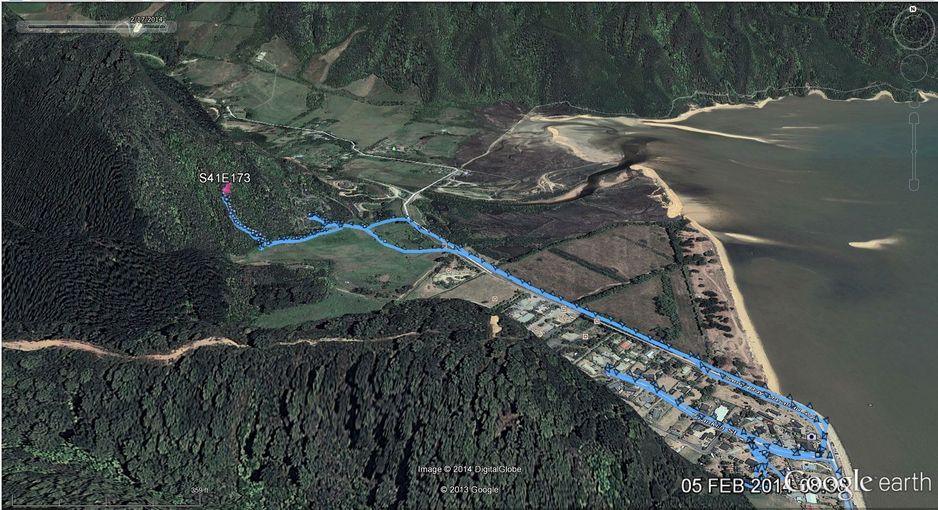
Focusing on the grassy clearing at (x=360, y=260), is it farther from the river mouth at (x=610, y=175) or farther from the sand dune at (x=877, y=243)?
the sand dune at (x=877, y=243)

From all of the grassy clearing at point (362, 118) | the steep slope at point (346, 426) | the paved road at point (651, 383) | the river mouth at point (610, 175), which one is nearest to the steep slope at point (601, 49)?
the grassy clearing at point (362, 118)

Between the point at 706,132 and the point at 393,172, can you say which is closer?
the point at 393,172

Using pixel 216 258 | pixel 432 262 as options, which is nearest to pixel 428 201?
pixel 432 262

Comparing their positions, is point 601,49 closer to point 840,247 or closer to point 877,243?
point 840,247

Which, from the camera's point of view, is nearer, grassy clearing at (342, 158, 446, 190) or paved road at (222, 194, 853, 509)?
Answer: paved road at (222, 194, 853, 509)

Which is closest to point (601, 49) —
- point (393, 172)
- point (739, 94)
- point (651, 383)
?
point (739, 94)

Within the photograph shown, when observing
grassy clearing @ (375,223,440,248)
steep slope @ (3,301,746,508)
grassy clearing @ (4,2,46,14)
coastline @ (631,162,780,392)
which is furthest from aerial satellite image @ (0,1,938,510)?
grassy clearing @ (4,2,46,14)

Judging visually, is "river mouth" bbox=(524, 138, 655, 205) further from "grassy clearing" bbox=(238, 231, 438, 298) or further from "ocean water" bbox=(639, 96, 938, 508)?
"grassy clearing" bbox=(238, 231, 438, 298)
